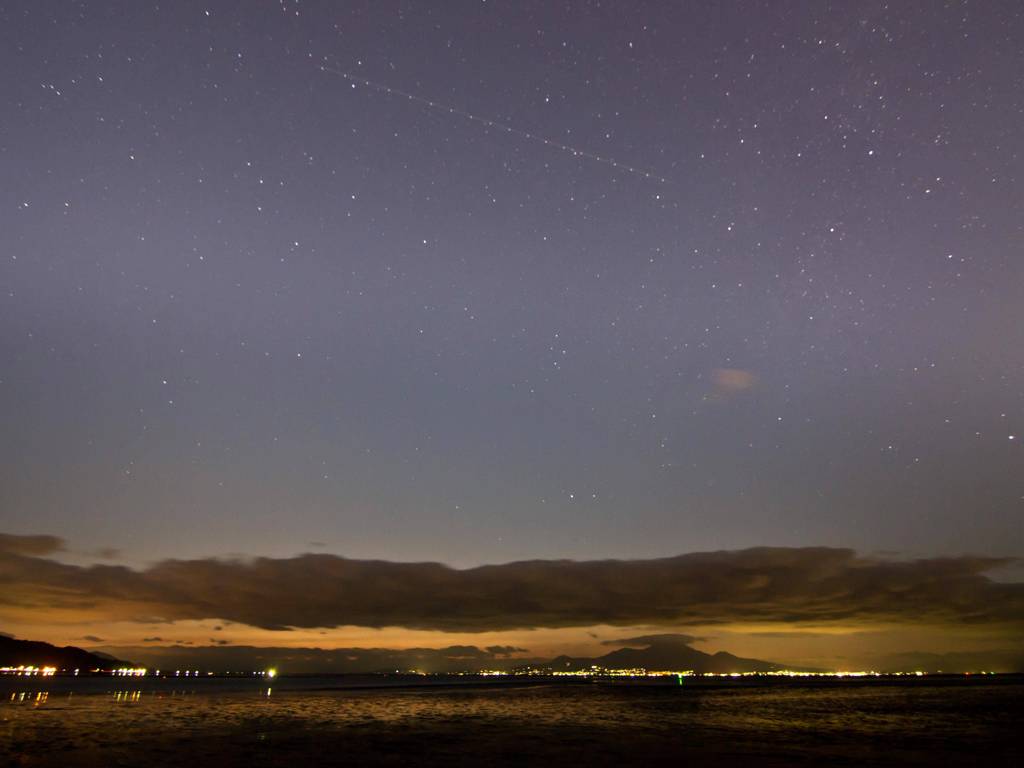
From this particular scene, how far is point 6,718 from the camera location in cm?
5347

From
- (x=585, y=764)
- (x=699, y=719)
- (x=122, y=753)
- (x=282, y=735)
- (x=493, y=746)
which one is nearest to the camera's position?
(x=585, y=764)

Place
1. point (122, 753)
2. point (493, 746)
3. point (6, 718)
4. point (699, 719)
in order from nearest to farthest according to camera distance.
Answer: point (122, 753)
point (493, 746)
point (6, 718)
point (699, 719)

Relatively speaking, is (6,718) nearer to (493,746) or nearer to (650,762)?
(493,746)

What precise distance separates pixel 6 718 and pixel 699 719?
177 feet

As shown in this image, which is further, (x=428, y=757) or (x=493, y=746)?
(x=493, y=746)

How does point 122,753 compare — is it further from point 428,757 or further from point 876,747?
point 876,747

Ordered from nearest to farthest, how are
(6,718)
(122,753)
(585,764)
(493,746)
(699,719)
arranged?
1. (585,764)
2. (122,753)
3. (493,746)
4. (6,718)
5. (699,719)

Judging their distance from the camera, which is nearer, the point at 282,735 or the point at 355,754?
the point at 355,754

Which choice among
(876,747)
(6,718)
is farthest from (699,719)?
(6,718)

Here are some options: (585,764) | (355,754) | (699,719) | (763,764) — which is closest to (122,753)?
(355,754)

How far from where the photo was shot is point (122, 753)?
1296 inches

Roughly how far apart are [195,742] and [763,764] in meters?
28.1

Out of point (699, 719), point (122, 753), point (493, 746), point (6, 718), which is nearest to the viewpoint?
point (122, 753)

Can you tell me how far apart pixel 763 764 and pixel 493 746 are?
1379cm
